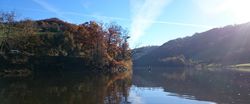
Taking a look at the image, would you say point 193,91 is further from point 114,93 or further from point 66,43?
point 66,43

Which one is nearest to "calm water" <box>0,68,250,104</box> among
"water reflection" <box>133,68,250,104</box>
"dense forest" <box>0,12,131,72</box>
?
"water reflection" <box>133,68,250,104</box>

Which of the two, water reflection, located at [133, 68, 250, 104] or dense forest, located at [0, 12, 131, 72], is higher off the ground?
dense forest, located at [0, 12, 131, 72]

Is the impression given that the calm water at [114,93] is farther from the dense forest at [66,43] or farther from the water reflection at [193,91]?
the dense forest at [66,43]

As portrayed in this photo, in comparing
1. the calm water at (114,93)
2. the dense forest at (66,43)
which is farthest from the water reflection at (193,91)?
the dense forest at (66,43)

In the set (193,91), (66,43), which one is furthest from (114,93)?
(66,43)

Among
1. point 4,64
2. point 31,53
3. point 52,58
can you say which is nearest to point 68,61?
point 52,58

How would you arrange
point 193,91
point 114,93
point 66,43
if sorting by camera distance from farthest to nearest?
1. point 66,43
2. point 193,91
3. point 114,93

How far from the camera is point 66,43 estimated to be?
104875mm

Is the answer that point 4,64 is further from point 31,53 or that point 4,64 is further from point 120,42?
point 120,42

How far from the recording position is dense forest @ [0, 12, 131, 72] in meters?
94.4

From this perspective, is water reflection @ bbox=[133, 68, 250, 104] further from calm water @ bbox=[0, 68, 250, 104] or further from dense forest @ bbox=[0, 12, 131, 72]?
dense forest @ bbox=[0, 12, 131, 72]

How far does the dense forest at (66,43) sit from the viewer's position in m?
94.4

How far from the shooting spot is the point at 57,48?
10469cm

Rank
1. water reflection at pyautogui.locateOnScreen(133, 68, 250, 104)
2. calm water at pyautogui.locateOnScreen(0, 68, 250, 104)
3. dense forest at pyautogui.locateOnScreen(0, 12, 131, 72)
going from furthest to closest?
dense forest at pyautogui.locateOnScreen(0, 12, 131, 72), water reflection at pyautogui.locateOnScreen(133, 68, 250, 104), calm water at pyautogui.locateOnScreen(0, 68, 250, 104)
